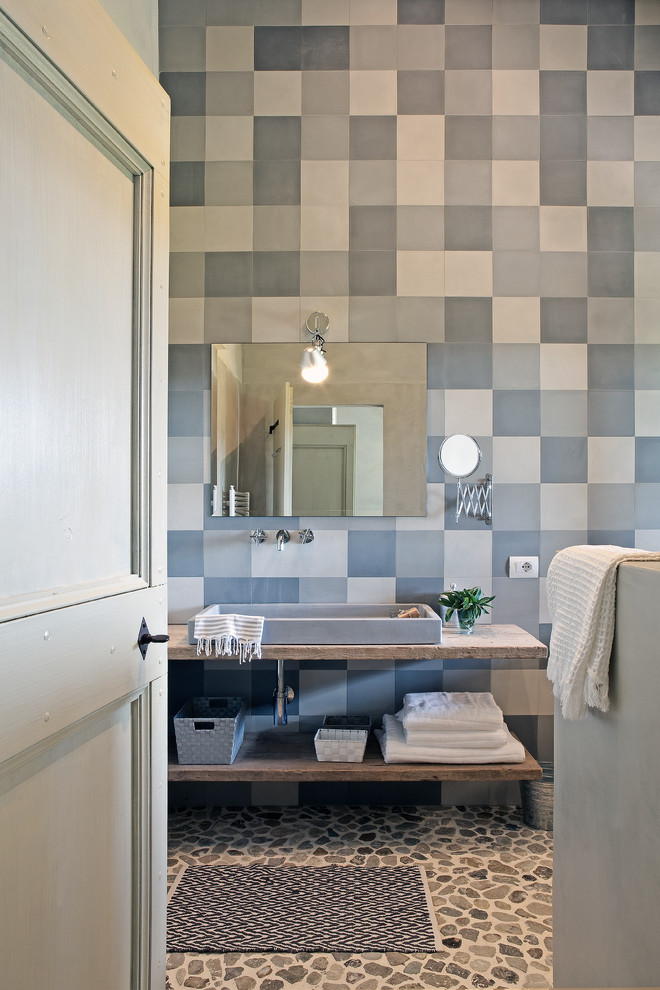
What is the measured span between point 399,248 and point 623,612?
1.95 meters

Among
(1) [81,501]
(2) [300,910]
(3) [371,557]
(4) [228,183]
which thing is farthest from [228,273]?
(2) [300,910]

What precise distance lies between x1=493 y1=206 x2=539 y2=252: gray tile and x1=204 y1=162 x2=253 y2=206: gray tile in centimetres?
98

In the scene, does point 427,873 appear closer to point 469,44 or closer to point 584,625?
point 584,625

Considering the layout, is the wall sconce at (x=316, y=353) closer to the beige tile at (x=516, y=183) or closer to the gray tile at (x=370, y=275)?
the gray tile at (x=370, y=275)

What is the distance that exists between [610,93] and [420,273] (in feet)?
3.35

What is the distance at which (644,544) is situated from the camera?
2688mm

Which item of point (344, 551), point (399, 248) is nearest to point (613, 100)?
point (399, 248)

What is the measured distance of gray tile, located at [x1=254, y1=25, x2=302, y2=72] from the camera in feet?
8.81

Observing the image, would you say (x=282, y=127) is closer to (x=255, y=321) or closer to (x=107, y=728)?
(x=255, y=321)

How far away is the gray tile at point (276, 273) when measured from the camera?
2.70m

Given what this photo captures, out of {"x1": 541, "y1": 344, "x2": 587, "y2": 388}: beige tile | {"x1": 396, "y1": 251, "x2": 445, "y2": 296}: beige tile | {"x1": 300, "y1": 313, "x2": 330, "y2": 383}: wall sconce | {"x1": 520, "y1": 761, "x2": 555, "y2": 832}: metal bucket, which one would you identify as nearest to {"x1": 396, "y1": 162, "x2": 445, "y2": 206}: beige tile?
{"x1": 396, "y1": 251, "x2": 445, "y2": 296}: beige tile

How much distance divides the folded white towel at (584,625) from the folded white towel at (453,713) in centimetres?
107

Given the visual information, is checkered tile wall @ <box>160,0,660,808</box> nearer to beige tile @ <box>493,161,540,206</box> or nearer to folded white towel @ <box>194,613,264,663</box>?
beige tile @ <box>493,161,540,206</box>

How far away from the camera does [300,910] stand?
1982 millimetres
